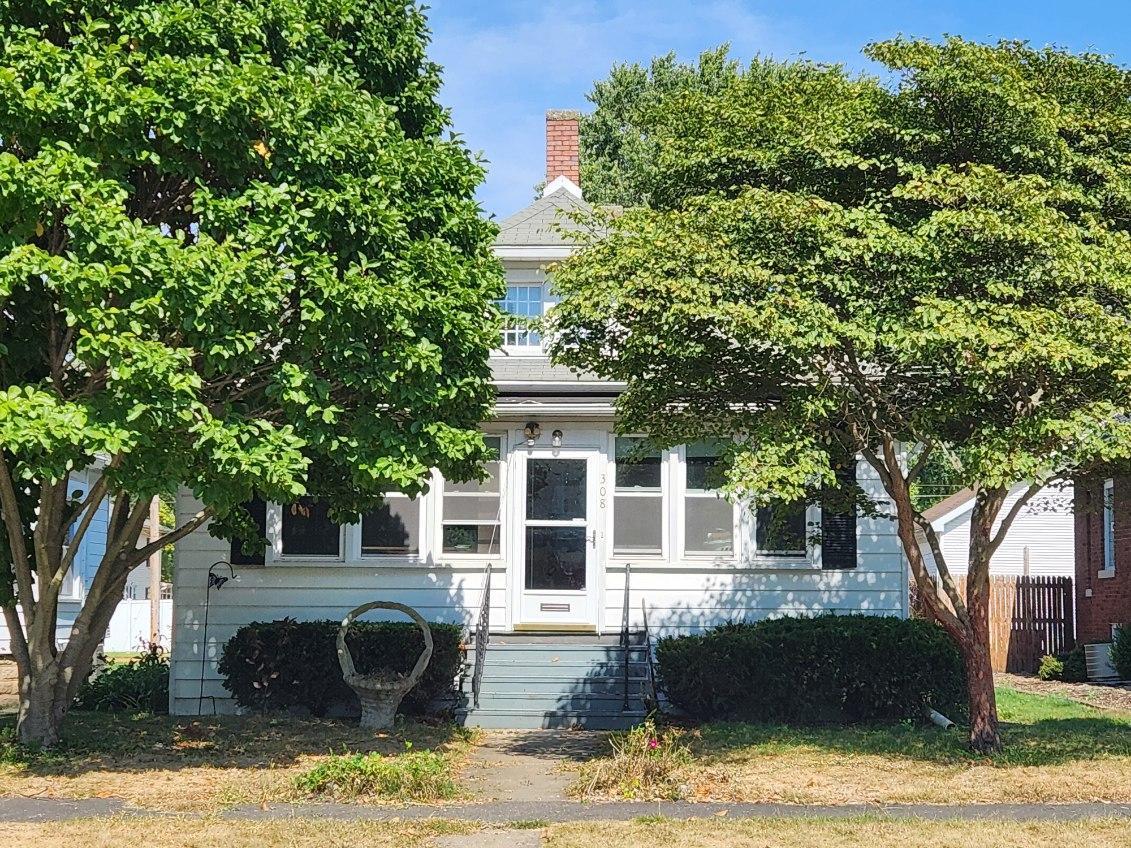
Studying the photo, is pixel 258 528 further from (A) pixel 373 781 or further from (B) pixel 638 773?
(B) pixel 638 773

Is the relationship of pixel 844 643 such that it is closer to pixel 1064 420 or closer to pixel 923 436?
pixel 923 436

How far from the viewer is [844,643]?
1349 centimetres

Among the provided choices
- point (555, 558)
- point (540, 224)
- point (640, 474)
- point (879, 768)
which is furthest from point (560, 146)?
point (879, 768)

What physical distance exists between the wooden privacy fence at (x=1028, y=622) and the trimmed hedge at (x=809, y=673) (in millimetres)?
8962

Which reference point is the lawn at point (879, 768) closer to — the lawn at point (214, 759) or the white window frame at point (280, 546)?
the lawn at point (214, 759)

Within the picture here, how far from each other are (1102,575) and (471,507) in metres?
12.0

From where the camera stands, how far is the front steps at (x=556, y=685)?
13.8 m

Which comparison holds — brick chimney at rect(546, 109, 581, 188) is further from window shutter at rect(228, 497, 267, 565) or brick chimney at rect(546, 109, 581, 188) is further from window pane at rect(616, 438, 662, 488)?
window shutter at rect(228, 497, 267, 565)

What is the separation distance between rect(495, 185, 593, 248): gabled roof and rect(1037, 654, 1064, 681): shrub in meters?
10.6

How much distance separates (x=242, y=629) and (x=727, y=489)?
6780 millimetres

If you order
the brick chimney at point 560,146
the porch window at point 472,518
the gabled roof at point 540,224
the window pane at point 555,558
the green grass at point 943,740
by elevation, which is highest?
the brick chimney at point 560,146

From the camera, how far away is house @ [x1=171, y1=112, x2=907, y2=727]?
1482 cm

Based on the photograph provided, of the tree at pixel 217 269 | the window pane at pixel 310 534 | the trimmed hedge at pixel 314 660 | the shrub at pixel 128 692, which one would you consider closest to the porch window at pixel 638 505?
the trimmed hedge at pixel 314 660

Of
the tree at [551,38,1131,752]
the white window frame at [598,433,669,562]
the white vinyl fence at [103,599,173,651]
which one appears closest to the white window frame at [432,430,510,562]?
the white window frame at [598,433,669,562]
